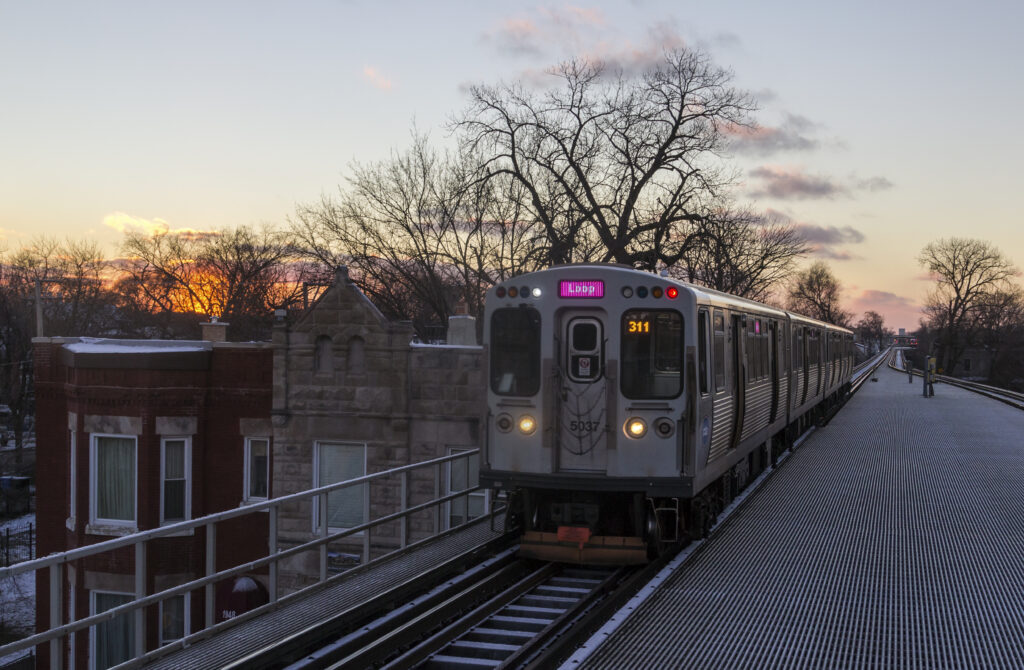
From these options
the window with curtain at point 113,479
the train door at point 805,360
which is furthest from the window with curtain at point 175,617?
the train door at point 805,360

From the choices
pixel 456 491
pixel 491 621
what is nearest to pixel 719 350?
pixel 491 621

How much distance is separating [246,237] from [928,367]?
60170 mm

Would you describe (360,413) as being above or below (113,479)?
above

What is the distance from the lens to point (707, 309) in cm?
1048

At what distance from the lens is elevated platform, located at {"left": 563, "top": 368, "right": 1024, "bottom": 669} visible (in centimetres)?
703

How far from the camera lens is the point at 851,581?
9016 millimetres

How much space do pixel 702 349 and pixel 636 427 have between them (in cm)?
115

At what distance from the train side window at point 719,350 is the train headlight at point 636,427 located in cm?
147

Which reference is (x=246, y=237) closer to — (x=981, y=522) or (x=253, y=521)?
(x=253, y=521)

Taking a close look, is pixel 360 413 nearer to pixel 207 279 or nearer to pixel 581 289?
pixel 581 289

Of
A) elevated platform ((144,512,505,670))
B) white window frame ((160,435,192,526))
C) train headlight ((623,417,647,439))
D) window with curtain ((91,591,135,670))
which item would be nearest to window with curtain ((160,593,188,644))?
window with curtain ((91,591,135,670))

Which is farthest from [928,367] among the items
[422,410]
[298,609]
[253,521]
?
[298,609]

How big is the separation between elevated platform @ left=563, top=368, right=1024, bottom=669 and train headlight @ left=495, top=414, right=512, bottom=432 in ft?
7.55

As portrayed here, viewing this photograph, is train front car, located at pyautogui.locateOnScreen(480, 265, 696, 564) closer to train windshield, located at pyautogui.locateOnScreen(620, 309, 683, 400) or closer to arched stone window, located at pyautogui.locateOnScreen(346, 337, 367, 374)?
train windshield, located at pyautogui.locateOnScreen(620, 309, 683, 400)
